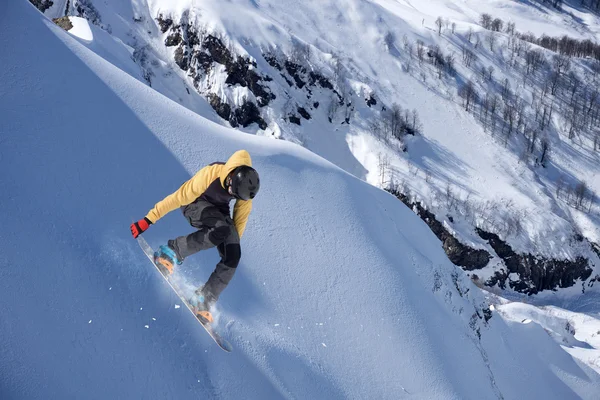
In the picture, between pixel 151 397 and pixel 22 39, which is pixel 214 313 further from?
pixel 22 39

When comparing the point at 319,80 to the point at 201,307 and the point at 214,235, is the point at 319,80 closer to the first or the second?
the point at 201,307

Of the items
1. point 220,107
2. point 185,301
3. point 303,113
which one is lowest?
point 303,113

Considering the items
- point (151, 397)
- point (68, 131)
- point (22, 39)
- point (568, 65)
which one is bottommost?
point (568, 65)

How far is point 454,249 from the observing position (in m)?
64.1

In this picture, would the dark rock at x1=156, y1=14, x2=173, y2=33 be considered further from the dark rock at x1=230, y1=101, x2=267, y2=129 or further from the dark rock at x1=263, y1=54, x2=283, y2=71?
the dark rock at x1=230, y1=101, x2=267, y2=129

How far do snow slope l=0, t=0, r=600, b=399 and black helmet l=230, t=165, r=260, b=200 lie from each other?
5.03 m

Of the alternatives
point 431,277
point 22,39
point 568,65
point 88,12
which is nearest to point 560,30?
point 568,65

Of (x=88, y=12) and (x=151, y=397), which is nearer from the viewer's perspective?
(x=151, y=397)

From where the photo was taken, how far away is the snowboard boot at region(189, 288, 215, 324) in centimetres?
1154

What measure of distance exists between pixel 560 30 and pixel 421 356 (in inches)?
4905

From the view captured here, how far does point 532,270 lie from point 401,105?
102 feet

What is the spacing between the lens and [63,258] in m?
11.9

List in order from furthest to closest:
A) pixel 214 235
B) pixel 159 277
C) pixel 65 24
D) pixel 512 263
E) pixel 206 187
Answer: pixel 512 263, pixel 65 24, pixel 159 277, pixel 214 235, pixel 206 187

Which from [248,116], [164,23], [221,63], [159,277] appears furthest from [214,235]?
[164,23]
